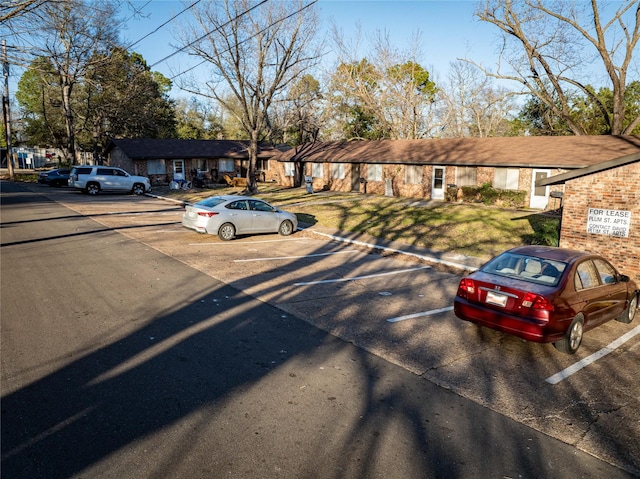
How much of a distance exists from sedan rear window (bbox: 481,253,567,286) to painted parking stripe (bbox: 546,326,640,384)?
1189mm

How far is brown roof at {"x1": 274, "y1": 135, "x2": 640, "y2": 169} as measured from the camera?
2200 centimetres

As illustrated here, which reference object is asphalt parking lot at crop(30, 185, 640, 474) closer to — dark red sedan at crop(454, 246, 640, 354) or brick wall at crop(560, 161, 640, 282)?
dark red sedan at crop(454, 246, 640, 354)

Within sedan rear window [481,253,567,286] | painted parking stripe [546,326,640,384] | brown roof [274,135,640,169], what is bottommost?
painted parking stripe [546,326,640,384]

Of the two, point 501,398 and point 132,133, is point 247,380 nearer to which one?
point 501,398

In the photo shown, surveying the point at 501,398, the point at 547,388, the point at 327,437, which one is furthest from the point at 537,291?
the point at 327,437

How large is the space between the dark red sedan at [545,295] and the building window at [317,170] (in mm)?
28348

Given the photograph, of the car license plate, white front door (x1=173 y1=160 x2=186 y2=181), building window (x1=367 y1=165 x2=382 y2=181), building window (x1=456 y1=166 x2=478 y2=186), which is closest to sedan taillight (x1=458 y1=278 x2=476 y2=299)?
the car license plate

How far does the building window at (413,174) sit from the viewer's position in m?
28.4

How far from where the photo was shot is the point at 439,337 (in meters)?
7.39

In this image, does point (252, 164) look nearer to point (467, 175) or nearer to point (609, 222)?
point (467, 175)

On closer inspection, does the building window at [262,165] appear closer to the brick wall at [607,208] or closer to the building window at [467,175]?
the building window at [467,175]

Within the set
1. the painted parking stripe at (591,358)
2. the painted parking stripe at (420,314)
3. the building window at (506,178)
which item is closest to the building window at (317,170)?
the building window at (506,178)

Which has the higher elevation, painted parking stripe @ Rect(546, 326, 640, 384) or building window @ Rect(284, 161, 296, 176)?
building window @ Rect(284, 161, 296, 176)

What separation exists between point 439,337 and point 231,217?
9.36 metres
